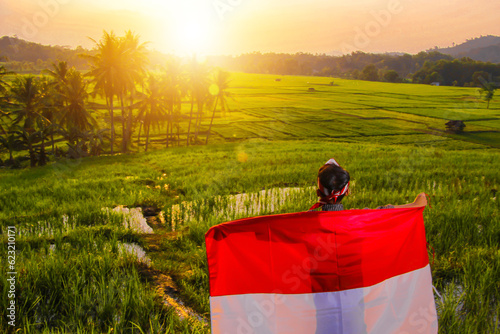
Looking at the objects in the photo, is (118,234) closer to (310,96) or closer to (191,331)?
(191,331)

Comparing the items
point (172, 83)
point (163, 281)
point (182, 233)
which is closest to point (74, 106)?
point (172, 83)

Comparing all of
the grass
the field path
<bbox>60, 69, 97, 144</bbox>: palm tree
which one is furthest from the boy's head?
<bbox>60, 69, 97, 144</bbox>: palm tree

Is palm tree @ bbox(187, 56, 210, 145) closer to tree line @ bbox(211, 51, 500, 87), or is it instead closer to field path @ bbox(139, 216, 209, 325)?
field path @ bbox(139, 216, 209, 325)

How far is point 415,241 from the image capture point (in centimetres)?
379

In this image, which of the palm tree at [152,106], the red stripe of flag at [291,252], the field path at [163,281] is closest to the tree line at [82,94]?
the palm tree at [152,106]

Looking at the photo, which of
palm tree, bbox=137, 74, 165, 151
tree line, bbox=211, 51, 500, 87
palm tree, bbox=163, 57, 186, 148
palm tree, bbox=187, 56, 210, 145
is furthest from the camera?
tree line, bbox=211, 51, 500, 87

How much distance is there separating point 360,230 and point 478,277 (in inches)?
106

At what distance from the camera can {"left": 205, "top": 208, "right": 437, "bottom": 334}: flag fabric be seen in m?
3.33

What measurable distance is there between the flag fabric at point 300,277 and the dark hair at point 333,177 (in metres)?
0.28

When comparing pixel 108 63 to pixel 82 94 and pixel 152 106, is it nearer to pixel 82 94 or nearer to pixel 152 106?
pixel 82 94

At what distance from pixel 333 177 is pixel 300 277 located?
1.04 m

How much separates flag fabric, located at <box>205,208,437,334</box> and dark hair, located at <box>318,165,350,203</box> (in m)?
0.28

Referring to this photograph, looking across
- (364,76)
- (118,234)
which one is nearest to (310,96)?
(364,76)

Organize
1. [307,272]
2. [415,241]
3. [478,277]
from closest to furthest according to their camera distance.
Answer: [307,272], [415,241], [478,277]
